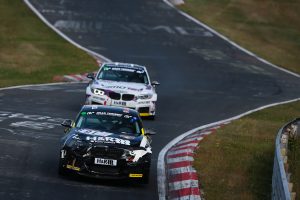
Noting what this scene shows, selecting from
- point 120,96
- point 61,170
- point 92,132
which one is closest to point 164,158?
point 92,132

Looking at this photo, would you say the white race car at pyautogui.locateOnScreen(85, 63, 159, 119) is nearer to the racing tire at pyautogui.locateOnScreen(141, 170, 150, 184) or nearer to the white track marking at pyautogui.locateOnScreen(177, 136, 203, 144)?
the white track marking at pyautogui.locateOnScreen(177, 136, 203, 144)

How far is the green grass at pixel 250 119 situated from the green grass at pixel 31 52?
10.3m

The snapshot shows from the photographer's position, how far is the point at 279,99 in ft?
113

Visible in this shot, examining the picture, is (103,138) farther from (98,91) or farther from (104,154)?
(98,91)

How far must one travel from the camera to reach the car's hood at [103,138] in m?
15.1

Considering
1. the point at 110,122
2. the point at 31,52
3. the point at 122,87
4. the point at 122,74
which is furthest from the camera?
the point at 31,52

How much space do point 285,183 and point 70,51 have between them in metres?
32.8

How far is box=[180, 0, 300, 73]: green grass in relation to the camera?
159 feet

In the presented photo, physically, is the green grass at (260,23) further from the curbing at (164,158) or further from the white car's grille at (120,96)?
the white car's grille at (120,96)

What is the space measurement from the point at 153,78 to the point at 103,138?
2200 cm

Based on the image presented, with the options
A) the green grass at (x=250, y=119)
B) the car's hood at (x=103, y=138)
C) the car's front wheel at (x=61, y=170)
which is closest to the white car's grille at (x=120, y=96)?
the green grass at (x=250, y=119)

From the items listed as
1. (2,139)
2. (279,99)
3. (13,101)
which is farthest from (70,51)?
(2,139)

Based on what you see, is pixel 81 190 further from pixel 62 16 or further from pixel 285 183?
pixel 62 16

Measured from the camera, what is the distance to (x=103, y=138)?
15.3 meters
